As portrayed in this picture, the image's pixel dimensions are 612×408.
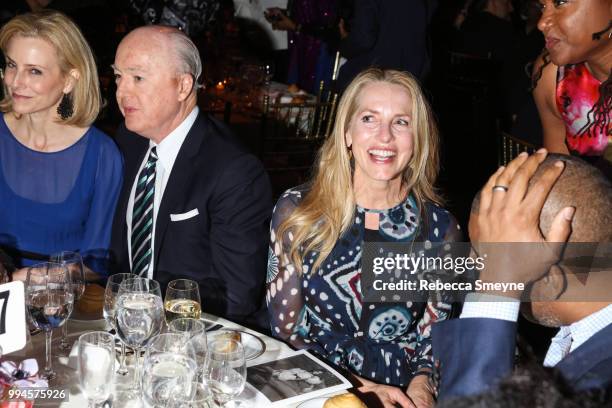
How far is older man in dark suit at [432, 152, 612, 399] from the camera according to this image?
158cm

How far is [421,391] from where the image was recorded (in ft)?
7.34

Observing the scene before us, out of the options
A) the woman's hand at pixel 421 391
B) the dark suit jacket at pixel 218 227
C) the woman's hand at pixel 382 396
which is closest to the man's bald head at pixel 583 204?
the woman's hand at pixel 382 396

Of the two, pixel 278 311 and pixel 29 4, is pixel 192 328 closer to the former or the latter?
pixel 278 311

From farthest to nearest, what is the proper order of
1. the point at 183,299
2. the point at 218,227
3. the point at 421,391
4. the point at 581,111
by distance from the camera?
the point at 581,111
the point at 218,227
the point at 421,391
the point at 183,299

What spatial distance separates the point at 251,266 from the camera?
2760mm

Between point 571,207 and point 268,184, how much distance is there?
1.45 metres

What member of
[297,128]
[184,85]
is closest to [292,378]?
[184,85]

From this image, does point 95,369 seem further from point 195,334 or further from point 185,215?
point 185,215

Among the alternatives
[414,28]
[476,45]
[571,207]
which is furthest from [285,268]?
[476,45]

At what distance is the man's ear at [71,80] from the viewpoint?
3107 millimetres

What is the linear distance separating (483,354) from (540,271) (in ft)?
0.74

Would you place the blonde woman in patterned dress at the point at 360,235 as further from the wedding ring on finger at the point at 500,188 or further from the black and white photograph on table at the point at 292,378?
the wedding ring on finger at the point at 500,188

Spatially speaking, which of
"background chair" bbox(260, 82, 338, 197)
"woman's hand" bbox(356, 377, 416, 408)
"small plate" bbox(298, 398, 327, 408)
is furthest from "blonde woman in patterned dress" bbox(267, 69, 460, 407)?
"background chair" bbox(260, 82, 338, 197)

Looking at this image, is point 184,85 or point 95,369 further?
point 184,85
